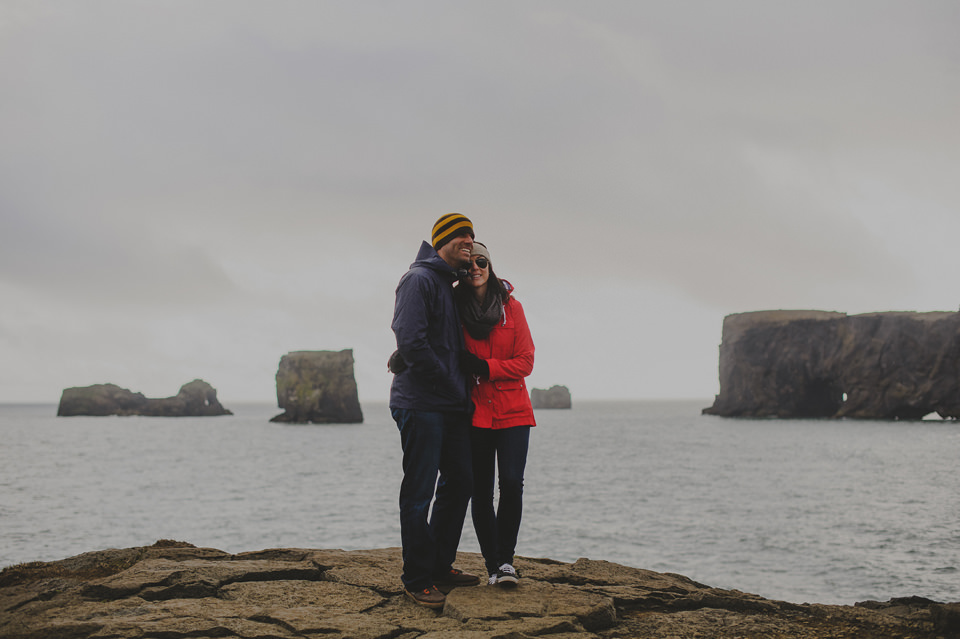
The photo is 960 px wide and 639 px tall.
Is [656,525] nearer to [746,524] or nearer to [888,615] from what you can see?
[746,524]

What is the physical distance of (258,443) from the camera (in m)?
65.1

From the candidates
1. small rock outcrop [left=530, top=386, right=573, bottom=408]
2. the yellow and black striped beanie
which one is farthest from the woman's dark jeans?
small rock outcrop [left=530, top=386, right=573, bottom=408]

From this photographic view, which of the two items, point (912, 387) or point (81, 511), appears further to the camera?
point (912, 387)

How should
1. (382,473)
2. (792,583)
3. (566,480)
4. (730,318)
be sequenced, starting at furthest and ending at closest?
(730,318) < (382,473) < (566,480) < (792,583)

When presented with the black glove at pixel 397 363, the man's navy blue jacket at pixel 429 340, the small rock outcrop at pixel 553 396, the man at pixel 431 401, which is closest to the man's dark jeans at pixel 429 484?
the man at pixel 431 401

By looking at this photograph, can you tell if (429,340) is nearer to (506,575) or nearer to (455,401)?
(455,401)

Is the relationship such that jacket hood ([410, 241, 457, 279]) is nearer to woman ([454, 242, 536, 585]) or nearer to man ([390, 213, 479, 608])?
man ([390, 213, 479, 608])

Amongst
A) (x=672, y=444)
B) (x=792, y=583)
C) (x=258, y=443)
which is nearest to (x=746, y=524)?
(x=792, y=583)

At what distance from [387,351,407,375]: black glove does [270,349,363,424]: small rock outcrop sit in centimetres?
7951

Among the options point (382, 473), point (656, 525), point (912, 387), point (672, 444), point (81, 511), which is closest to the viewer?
point (656, 525)

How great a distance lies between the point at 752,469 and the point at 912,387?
5005cm

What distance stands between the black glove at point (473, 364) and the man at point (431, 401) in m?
0.05

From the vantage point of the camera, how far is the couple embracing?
14.5ft

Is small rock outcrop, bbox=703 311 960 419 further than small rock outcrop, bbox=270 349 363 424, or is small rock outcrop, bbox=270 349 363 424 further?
small rock outcrop, bbox=270 349 363 424
